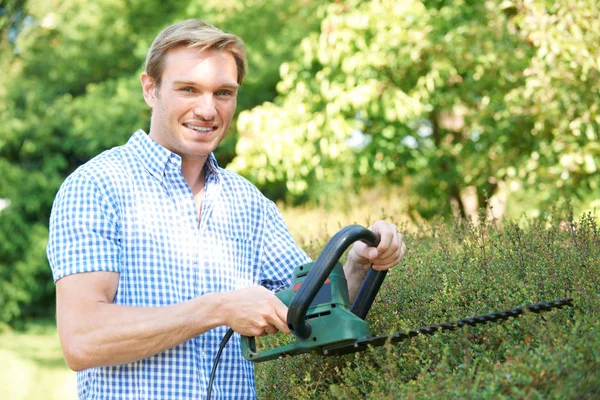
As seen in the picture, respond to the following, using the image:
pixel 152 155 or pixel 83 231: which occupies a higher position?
pixel 152 155

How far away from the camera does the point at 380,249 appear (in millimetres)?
2551

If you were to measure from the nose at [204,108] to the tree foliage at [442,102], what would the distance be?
12.2 feet

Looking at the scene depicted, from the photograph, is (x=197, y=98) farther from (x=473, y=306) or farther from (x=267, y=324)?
(x=473, y=306)

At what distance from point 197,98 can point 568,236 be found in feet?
5.53

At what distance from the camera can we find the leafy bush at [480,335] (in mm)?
1810

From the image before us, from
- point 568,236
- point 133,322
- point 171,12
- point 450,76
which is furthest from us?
point 171,12

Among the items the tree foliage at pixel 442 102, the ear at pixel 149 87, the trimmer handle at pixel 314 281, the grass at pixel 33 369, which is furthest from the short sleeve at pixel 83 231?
the grass at pixel 33 369

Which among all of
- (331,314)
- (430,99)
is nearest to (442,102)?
(430,99)

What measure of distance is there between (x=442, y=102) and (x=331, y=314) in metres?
5.81

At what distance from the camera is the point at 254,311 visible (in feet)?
7.36

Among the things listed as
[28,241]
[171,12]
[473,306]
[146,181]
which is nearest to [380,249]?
[473,306]

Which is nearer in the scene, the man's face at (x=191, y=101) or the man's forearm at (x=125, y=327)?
the man's forearm at (x=125, y=327)

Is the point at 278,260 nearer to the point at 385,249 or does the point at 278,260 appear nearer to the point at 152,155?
the point at 385,249

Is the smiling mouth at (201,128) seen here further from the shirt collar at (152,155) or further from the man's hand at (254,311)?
the man's hand at (254,311)
